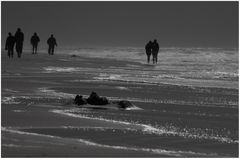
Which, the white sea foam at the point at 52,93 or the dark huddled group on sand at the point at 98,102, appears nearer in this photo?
the dark huddled group on sand at the point at 98,102

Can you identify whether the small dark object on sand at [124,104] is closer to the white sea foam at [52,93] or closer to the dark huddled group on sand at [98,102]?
the dark huddled group on sand at [98,102]

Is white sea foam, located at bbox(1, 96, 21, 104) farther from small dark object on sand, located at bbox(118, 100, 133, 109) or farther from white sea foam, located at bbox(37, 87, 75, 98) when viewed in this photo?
small dark object on sand, located at bbox(118, 100, 133, 109)

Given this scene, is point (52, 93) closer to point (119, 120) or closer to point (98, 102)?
point (98, 102)

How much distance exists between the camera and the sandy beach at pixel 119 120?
12078 mm

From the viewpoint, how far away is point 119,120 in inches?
601

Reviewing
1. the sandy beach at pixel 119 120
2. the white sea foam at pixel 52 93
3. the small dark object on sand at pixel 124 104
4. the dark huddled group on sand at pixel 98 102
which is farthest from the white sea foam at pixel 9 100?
the small dark object on sand at pixel 124 104

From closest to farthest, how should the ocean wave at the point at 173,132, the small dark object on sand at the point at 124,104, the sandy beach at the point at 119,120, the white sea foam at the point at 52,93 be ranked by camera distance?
the sandy beach at the point at 119,120, the ocean wave at the point at 173,132, the small dark object on sand at the point at 124,104, the white sea foam at the point at 52,93

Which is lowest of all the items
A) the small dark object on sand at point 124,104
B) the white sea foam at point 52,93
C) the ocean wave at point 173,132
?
the ocean wave at point 173,132

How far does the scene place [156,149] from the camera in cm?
1223

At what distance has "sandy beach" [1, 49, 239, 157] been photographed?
39.6 ft

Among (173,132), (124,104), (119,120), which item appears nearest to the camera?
(173,132)

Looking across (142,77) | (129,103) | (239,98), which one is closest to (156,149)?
(129,103)

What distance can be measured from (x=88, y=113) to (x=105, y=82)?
319 inches

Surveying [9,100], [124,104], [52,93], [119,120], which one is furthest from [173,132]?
[52,93]
